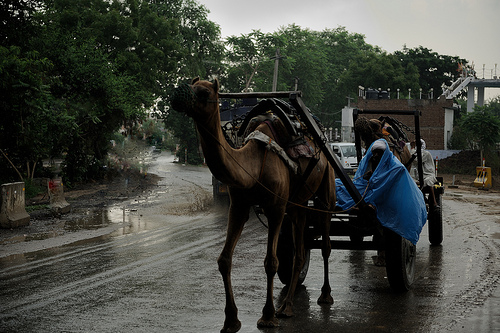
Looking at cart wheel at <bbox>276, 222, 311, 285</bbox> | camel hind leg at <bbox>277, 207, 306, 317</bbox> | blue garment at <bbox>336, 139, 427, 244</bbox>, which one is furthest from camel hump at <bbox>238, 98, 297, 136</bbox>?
cart wheel at <bbox>276, 222, 311, 285</bbox>

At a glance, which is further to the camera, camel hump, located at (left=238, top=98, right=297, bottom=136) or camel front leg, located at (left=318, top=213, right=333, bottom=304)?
camel front leg, located at (left=318, top=213, right=333, bottom=304)

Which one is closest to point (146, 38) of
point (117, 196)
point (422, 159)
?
point (117, 196)

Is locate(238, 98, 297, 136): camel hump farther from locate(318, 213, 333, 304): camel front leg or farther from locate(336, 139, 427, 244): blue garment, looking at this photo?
locate(336, 139, 427, 244): blue garment

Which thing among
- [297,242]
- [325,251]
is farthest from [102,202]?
[297,242]

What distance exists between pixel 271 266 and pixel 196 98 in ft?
7.20

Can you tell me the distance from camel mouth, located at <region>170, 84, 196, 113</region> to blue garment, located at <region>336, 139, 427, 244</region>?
361 cm

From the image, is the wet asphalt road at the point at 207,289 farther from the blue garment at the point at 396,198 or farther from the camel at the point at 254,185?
the blue garment at the point at 396,198

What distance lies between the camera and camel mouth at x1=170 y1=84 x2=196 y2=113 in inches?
207

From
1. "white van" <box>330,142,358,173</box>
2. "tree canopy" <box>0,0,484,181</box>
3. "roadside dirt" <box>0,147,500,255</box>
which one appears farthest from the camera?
"white van" <box>330,142,358,173</box>

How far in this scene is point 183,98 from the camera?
17.2ft

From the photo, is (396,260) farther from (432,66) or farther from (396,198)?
(432,66)

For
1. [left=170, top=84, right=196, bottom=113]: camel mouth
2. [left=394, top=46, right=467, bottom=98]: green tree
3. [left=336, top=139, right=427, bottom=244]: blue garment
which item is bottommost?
[left=336, top=139, right=427, bottom=244]: blue garment

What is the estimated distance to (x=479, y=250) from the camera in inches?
460

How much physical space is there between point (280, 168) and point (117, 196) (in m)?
18.4
